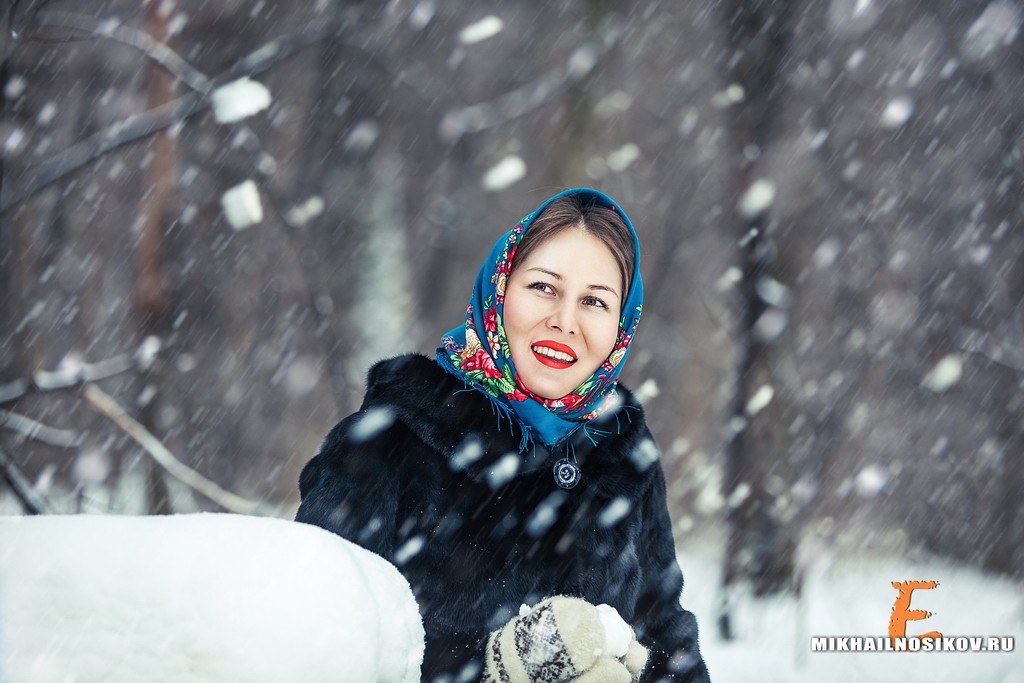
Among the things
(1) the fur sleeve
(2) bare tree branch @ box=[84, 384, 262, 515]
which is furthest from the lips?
(2) bare tree branch @ box=[84, 384, 262, 515]

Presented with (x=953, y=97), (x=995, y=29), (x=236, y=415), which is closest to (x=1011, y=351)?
(x=953, y=97)

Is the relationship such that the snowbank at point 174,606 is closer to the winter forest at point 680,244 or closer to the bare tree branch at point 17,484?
the bare tree branch at point 17,484

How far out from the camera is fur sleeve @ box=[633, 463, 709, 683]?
1.94 meters

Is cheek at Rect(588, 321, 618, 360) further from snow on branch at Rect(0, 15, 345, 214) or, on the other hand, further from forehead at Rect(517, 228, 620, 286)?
snow on branch at Rect(0, 15, 345, 214)

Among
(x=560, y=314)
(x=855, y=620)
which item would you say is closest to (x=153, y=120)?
(x=560, y=314)

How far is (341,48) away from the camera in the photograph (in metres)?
4.05

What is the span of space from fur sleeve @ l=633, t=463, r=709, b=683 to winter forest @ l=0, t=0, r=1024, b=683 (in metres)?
1.99

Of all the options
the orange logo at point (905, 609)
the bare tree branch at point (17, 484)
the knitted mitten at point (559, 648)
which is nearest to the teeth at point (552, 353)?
the knitted mitten at point (559, 648)

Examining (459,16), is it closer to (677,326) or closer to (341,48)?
(341,48)

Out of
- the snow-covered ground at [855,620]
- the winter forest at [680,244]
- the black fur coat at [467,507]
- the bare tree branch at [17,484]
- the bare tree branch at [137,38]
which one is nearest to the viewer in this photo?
the black fur coat at [467,507]

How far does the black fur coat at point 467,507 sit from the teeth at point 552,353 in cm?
21

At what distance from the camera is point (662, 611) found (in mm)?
2008

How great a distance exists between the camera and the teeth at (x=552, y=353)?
179cm

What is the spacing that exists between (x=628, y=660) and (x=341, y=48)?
3866 mm
